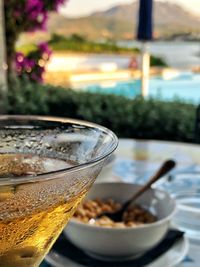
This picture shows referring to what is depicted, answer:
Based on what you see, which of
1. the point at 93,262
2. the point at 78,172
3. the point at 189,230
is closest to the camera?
the point at 78,172

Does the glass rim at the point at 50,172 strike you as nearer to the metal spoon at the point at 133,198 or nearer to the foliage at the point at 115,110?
the metal spoon at the point at 133,198

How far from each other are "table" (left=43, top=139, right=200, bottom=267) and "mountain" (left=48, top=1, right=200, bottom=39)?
664cm

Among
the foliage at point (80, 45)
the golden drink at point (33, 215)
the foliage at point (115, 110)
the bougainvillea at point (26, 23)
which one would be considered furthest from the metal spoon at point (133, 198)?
the foliage at point (80, 45)

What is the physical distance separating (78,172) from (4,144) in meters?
0.15

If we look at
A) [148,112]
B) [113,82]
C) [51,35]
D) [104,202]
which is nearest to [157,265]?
[104,202]

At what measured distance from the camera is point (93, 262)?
24.8 inches

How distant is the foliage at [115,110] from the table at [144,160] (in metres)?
0.94

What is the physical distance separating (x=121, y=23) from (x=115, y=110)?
6.93 m

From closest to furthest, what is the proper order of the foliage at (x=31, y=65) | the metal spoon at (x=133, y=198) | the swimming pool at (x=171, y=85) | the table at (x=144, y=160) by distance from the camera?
the metal spoon at (x=133, y=198), the table at (x=144, y=160), the foliage at (x=31, y=65), the swimming pool at (x=171, y=85)

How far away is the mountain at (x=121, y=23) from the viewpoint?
8.02 m

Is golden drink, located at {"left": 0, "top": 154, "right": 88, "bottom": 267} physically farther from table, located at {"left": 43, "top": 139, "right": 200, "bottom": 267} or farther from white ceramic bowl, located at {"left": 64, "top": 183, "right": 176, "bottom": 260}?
table, located at {"left": 43, "top": 139, "right": 200, "bottom": 267}

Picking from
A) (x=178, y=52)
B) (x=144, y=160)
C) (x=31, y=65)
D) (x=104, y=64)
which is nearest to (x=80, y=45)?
(x=104, y=64)

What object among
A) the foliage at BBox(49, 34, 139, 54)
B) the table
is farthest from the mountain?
the table

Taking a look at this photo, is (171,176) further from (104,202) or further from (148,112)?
(148,112)
